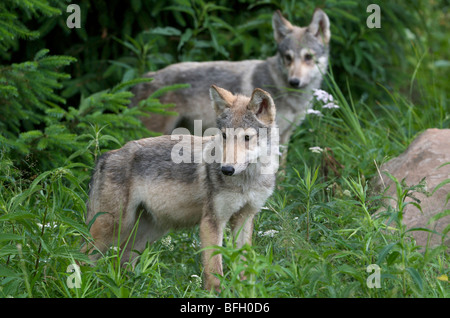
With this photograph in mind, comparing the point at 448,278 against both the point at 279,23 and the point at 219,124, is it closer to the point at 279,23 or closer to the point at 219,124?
the point at 219,124

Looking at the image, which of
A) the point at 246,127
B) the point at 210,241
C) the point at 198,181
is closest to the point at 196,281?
the point at 210,241

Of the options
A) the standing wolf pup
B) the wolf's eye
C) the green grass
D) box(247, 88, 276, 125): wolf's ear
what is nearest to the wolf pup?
box(247, 88, 276, 125): wolf's ear

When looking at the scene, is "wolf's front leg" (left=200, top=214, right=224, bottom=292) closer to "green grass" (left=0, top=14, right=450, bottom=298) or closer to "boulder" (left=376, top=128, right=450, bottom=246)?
"green grass" (left=0, top=14, right=450, bottom=298)

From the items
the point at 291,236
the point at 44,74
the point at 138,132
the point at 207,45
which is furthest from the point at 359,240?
the point at 207,45

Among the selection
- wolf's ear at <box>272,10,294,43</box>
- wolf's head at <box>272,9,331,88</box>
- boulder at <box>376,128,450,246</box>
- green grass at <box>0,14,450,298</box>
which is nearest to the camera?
green grass at <box>0,14,450,298</box>

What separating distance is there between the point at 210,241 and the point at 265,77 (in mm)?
3905

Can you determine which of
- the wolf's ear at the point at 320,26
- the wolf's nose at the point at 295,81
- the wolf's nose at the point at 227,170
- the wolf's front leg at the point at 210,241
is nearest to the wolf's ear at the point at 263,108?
the wolf's nose at the point at 227,170

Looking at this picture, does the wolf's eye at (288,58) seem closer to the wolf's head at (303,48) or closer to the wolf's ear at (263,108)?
the wolf's head at (303,48)

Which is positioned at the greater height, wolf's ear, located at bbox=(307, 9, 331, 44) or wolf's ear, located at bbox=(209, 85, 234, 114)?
wolf's ear, located at bbox=(307, 9, 331, 44)

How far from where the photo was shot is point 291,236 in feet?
13.0

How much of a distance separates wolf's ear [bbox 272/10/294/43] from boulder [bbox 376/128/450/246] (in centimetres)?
270

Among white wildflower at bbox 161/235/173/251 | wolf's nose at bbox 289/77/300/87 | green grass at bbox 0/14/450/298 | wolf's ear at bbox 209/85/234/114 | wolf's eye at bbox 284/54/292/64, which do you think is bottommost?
white wildflower at bbox 161/235/173/251

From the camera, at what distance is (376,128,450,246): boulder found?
4566mm
